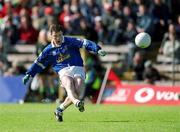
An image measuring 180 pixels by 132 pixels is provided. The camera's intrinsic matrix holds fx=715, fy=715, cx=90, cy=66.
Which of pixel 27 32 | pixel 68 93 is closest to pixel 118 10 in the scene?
pixel 27 32

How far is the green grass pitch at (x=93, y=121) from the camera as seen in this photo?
1341 cm

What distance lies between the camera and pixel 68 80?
51.0ft

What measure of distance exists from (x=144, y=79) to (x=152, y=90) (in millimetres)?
1439

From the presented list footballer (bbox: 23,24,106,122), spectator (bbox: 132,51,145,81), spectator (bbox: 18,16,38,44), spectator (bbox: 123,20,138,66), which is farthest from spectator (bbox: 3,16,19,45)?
footballer (bbox: 23,24,106,122)

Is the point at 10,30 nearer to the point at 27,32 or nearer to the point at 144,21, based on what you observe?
the point at 27,32

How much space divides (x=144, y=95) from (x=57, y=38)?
336 inches

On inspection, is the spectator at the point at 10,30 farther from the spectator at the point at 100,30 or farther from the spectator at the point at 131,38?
the spectator at the point at 131,38

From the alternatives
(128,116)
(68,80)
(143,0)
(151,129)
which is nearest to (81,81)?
(68,80)

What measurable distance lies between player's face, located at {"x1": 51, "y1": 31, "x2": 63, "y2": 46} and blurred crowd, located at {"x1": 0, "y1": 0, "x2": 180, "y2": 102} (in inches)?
353

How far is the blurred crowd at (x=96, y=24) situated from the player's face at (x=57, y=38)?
897 centimetres

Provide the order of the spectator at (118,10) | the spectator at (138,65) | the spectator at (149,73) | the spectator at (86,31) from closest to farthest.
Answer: the spectator at (149,73), the spectator at (138,65), the spectator at (86,31), the spectator at (118,10)

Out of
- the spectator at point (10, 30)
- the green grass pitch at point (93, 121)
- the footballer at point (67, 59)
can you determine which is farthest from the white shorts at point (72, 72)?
the spectator at point (10, 30)

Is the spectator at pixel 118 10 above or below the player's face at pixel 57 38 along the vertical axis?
below

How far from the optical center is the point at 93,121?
50.1ft
